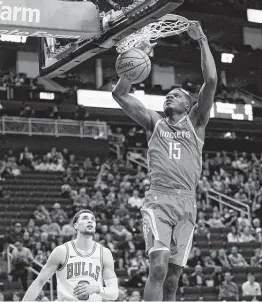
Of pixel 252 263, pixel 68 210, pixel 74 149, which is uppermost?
pixel 74 149

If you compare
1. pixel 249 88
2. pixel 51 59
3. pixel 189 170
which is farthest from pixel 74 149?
pixel 189 170

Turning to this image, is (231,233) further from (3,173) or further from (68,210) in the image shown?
(3,173)

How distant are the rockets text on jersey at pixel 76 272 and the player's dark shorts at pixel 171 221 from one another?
977 millimetres

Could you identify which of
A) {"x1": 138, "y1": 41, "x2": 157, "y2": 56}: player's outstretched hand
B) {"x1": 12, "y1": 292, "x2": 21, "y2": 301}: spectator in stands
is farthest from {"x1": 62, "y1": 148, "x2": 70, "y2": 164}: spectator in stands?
{"x1": 138, "y1": 41, "x2": 157, "y2": 56}: player's outstretched hand

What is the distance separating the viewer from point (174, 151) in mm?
6816

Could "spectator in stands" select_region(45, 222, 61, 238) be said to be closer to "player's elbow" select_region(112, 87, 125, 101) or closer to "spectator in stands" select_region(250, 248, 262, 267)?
"spectator in stands" select_region(250, 248, 262, 267)

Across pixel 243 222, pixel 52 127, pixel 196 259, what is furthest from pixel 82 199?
pixel 52 127

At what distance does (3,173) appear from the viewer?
23.8m

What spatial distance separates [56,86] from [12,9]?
23392mm

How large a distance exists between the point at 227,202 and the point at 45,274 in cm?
1932

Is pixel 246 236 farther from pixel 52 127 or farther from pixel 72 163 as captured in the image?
pixel 52 127

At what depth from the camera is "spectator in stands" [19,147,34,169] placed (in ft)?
81.9

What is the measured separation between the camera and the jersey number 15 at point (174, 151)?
6805 mm

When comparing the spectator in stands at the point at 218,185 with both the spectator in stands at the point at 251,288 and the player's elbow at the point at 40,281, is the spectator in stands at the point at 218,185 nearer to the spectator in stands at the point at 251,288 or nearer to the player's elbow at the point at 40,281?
the spectator in stands at the point at 251,288
